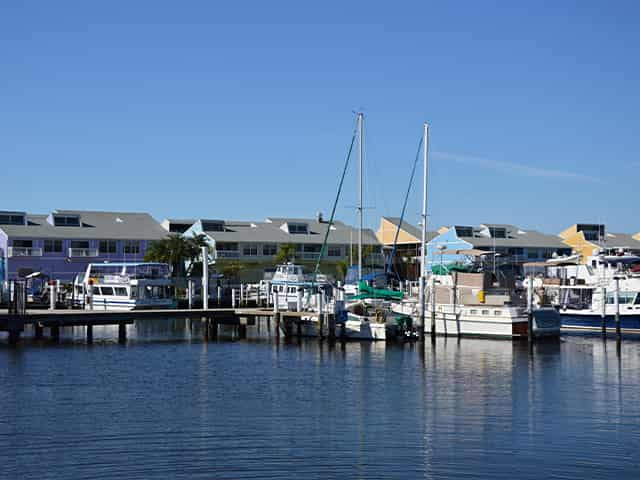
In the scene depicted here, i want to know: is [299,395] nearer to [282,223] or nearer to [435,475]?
[435,475]

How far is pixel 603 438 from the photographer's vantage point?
83.2ft

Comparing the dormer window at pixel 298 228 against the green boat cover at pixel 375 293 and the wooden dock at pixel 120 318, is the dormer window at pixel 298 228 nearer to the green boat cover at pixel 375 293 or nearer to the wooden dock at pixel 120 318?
the green boat cover at pixel 375 293

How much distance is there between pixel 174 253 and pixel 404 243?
117ft

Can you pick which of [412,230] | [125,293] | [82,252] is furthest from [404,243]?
[125,293]

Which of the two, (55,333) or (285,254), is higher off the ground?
(285,254)

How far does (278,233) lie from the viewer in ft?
341

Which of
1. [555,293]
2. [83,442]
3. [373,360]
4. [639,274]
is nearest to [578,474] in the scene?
[83,442]

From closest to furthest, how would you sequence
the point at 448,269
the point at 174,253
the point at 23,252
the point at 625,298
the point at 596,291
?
the point at 625,298
the point at 596,291
the point at 448,269
the point at 174,253
the point at 23,252

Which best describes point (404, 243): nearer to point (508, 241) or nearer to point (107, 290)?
point (508, 241)

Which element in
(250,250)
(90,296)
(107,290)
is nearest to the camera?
(90,296)

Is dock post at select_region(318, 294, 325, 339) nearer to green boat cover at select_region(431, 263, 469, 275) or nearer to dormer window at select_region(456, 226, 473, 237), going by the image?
green boat cover at select_region(431, 263, 469, 275)

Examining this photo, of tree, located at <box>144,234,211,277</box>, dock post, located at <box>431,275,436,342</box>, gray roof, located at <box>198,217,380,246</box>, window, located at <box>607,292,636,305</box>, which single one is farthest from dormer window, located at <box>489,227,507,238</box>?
dock post, located at <box>431,275,436,342</box>

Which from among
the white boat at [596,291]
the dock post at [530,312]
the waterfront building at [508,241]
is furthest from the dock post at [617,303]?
the waterfront building at [508,241]

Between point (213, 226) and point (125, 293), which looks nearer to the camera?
point (125, 293)
